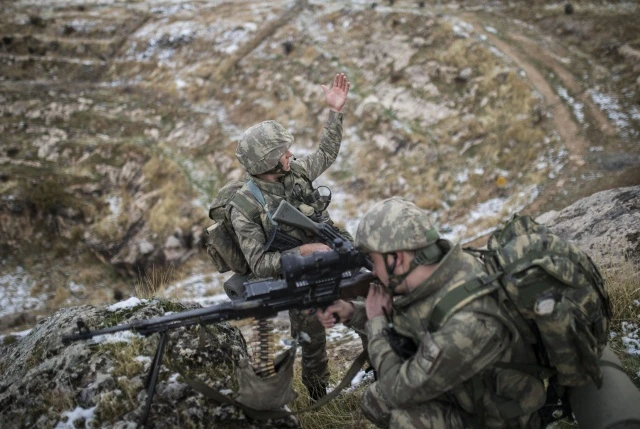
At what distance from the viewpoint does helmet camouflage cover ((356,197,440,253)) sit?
3008mm

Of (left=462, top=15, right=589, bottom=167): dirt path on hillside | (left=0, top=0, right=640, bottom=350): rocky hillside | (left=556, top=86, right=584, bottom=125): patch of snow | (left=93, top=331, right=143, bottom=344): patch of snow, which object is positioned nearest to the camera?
(left=93, top=331, right=143, bottom=344): patch of snow

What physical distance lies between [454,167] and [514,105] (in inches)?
117

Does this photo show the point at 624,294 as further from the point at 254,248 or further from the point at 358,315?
the point at 254,248

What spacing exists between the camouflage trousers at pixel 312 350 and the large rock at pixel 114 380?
641 mm

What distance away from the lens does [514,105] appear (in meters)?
15.5

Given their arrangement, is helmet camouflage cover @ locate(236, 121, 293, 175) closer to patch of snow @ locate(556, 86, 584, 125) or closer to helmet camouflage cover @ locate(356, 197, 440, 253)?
helmet camouflage cover @ locate(356, 197, 440, 253)

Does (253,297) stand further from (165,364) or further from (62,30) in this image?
(62,30)

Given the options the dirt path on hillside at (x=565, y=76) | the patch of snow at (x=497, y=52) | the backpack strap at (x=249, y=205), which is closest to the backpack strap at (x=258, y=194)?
the backpack strap at (x=249, y=205)

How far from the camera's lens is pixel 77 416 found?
140 inches

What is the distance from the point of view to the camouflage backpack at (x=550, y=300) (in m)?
2.84

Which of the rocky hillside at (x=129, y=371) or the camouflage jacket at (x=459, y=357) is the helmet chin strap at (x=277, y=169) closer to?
the rocky hillside at (x=129, y=371)

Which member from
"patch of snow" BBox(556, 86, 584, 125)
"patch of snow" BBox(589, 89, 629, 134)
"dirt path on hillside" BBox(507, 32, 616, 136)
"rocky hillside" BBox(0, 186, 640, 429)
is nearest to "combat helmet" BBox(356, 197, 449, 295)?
"rocky hillside" BBox(0, 186, 640, 429)

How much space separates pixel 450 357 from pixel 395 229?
849 mm

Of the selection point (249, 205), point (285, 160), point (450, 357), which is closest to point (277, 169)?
point (285, 160)
